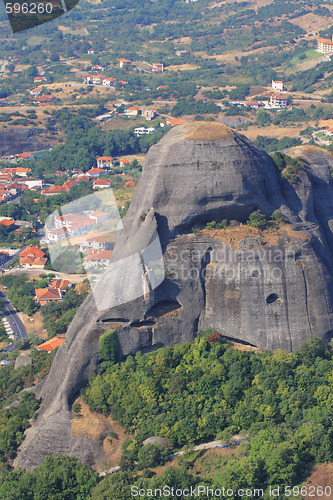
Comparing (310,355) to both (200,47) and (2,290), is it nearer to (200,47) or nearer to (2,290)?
(2,290)

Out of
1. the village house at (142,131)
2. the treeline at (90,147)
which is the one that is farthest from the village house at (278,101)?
the village house at (142,131)

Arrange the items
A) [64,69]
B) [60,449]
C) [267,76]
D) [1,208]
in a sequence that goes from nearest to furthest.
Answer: [60,449] → [1,208] → [267,76] → [64,69]

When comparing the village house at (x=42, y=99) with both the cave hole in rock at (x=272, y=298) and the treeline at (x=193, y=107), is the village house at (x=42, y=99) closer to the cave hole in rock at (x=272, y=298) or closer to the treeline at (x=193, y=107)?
the treeline at (x=193, y=107)

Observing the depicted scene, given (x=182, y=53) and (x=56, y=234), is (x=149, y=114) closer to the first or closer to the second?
(x=182, y=53)

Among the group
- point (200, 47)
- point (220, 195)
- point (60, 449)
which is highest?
point (220, 195)

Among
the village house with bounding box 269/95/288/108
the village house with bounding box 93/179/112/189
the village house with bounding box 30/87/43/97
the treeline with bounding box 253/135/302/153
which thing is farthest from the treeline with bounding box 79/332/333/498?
the village house with bounding box 30/87/43/97

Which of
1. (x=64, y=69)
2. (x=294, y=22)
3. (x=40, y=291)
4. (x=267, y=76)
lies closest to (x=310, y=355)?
(x=40, y=291)
